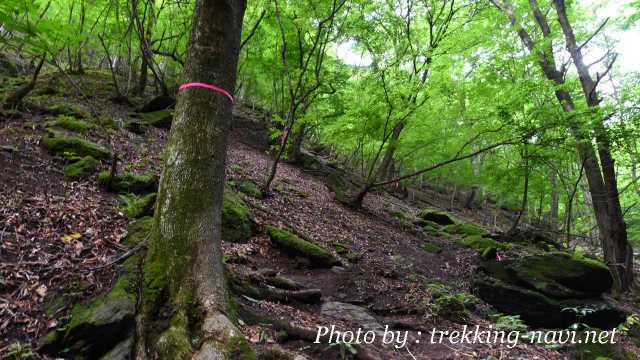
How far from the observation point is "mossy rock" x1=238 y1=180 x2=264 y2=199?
356 inches

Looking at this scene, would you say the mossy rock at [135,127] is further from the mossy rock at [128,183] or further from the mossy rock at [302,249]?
the mossy rock at [302,249]

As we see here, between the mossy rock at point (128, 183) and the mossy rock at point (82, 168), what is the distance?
247mm

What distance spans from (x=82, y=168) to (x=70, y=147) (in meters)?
0.87

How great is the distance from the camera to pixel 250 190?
910cm

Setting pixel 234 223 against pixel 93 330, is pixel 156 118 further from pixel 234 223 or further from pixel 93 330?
pixel 93 330

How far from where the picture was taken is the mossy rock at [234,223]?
6.22 m

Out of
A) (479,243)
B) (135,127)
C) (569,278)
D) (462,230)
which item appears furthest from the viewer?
(462,230)

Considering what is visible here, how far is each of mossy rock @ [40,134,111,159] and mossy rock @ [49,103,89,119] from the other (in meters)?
2.49

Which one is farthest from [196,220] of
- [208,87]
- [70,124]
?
[70,124]

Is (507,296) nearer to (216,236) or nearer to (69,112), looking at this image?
(216,236)

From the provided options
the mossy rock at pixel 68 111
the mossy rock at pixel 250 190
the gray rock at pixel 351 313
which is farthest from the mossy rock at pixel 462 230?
the mossy rock at pixel 68 111

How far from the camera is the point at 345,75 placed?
10773mm

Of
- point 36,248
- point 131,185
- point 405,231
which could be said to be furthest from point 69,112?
point 405,231

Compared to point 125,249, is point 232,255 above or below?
below
